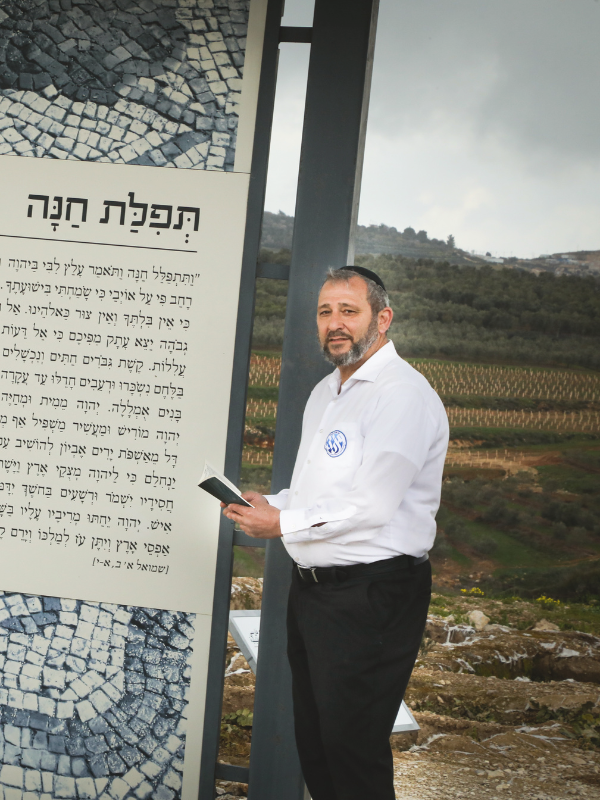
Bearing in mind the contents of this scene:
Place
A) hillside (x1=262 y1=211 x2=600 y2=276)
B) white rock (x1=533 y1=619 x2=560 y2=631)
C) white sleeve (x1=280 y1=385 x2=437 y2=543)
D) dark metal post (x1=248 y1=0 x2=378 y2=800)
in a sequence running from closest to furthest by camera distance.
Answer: white sleeve (x1=280 y1=385 x2=437 y2=543) → dark metal post (x1=248 y1=0 x2=378 y2=800) → white rock (x1=533 y1=619 x2=560 y2=631) → hillside (x1=262 y1=211 x2=600 y2=276)

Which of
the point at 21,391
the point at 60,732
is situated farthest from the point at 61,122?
the point at 60,732

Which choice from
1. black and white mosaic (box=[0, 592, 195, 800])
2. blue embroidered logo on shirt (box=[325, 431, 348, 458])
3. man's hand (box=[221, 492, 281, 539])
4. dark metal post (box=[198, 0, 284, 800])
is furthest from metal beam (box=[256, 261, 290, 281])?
black and white mosaic (box=[0, 592, 195, 800])

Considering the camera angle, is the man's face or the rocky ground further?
the rocky ground

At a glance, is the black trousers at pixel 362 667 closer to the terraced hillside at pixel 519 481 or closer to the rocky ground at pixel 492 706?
the rocky ground at pixel 492 706

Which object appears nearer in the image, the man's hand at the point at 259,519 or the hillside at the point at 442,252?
the man's hand at the point at 259,519

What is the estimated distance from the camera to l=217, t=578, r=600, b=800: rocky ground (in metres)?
3.28

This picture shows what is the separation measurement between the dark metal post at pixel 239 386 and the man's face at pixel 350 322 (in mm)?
401

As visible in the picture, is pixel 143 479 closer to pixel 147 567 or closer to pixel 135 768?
pixel 147 567

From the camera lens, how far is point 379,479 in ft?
4.90

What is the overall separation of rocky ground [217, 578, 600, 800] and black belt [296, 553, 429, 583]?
5.64 feet

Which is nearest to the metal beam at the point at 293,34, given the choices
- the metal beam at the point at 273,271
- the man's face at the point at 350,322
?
the metal beam at the point at 273,271

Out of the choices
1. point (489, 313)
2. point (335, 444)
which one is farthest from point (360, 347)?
point (489, 313)

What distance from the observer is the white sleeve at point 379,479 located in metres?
1.49

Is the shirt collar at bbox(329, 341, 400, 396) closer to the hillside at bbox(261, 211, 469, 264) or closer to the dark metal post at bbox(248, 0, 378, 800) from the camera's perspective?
the dark metal post at bbox(248, 0, 378, 800)
